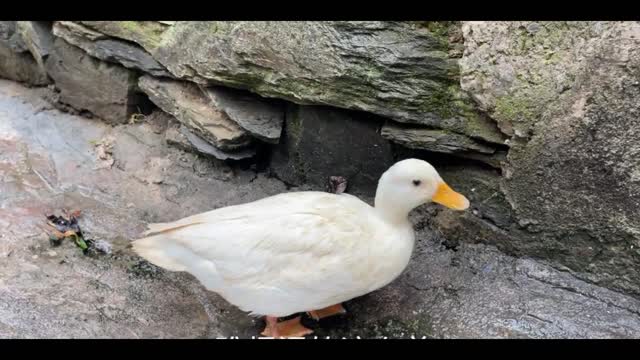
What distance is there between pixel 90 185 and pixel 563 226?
97.1 inches

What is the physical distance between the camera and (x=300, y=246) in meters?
2.61

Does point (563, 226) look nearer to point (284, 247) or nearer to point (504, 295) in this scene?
point (504, 295)

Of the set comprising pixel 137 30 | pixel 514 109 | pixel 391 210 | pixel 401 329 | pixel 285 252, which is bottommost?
pixel 401 329

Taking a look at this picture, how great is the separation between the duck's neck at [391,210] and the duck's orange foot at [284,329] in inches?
23.2

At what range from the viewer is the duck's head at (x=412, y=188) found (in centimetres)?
268

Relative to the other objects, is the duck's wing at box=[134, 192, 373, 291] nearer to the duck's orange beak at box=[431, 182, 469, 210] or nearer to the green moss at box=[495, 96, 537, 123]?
the duck's orange beak at box=[431, 182, 469, 210]

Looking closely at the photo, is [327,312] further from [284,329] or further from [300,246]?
[300,246]

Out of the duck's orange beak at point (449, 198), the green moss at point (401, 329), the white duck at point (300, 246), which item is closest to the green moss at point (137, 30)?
the white duck at point (300, 246)

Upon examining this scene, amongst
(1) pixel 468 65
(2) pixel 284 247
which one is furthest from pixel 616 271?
(2) pixel 284 247

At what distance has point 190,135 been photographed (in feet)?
12.7

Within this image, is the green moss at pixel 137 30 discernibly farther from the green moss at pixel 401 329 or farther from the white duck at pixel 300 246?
the green moss at pixel 401 329

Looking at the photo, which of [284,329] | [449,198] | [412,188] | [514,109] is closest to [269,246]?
[284,329]

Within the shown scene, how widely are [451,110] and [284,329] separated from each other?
3.88 feet

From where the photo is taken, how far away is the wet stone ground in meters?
2.73
